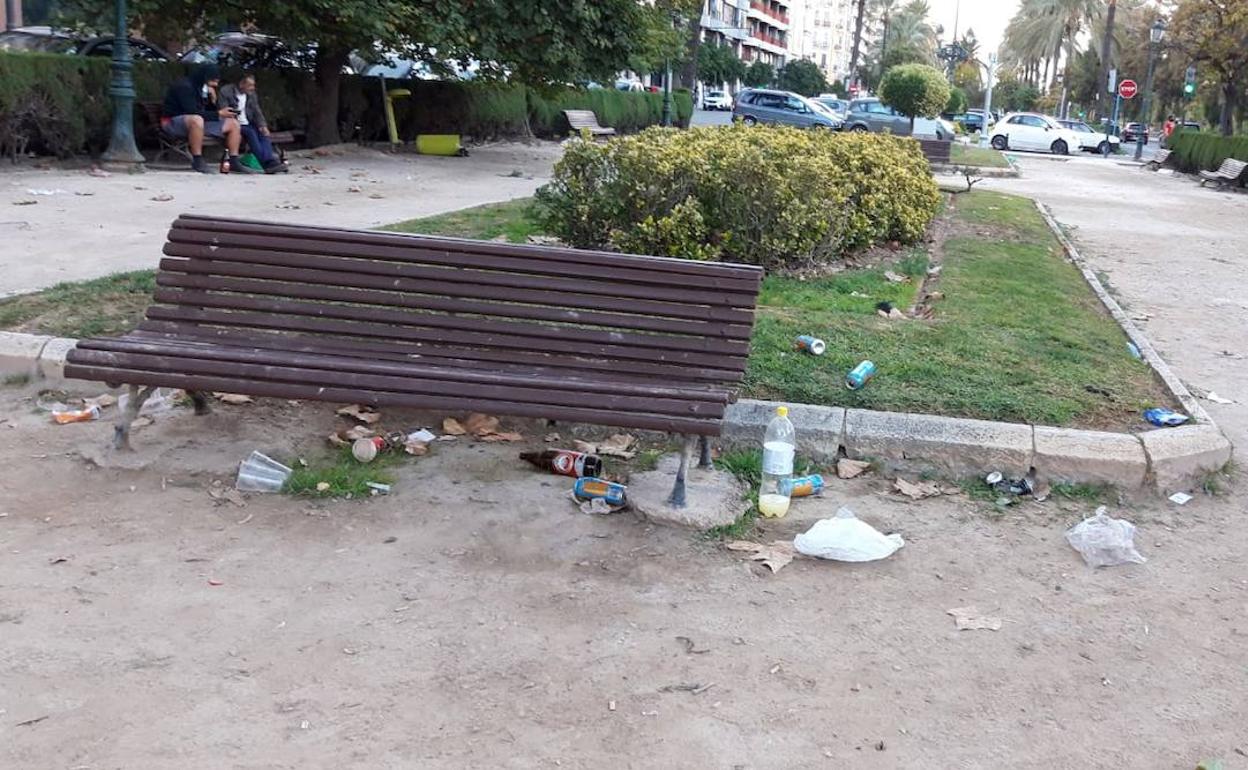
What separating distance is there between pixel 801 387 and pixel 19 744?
3667mm

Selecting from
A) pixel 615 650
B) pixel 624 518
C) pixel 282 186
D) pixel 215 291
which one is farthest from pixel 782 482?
pixel 282 186

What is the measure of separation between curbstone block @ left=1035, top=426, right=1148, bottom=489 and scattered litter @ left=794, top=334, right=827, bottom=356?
140 cm

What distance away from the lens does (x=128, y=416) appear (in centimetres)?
475

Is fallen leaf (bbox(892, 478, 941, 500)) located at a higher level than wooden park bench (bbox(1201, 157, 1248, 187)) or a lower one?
lower

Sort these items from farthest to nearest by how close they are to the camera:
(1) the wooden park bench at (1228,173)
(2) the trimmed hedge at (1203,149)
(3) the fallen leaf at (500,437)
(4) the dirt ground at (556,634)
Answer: (2) the trimmed hedge at (1203,149), (1) the wooden park bench at (1228,173), (3) the fallen leaf at (500,437), (4) the dirt ground at (556,634)

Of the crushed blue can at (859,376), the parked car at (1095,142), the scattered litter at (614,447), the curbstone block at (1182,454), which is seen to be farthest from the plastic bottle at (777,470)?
the parked car at (1095,142)

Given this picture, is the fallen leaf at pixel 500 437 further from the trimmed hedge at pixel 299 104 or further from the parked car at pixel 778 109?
the parked car at pixel 778 109

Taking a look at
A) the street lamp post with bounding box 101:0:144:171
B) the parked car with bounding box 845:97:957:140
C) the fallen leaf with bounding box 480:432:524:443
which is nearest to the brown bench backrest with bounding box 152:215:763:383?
the fallen leaf with bounding box 480:432:524:443

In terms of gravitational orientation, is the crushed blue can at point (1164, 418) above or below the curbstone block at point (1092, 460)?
above

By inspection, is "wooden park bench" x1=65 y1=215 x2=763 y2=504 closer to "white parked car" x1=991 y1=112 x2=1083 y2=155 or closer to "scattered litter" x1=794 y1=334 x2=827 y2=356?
"scattered litter" x1=794 y1=334 x2=827 y2=356

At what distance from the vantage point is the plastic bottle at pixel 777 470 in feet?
14.7

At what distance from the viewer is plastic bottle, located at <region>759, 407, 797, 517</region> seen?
176 inches

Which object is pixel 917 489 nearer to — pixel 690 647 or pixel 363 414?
pixel 690 647

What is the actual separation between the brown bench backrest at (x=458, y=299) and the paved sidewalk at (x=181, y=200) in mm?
2658
